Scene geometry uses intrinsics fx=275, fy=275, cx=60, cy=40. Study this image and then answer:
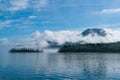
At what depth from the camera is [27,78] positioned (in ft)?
248

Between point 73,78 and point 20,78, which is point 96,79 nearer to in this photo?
point 73,78

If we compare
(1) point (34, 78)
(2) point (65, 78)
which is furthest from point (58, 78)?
(1) point (34, 78)

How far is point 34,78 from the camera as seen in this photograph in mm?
76312

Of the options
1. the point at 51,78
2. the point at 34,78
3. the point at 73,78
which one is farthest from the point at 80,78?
the point at 34,78

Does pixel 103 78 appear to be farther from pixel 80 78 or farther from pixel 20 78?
pixel 20 78

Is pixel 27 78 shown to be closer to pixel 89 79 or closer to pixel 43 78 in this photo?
pixel 43 78

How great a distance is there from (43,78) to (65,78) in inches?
241

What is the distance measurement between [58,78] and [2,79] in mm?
14956

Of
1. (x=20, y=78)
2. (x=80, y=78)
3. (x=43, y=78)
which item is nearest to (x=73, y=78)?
(x=80, y=78)

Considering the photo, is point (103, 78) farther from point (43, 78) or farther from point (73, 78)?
point (43, 78)

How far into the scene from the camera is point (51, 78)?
247ft

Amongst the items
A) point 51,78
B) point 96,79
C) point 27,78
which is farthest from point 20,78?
point 96,79

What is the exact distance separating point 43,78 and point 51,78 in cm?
223

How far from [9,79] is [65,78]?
15027 millimetres
